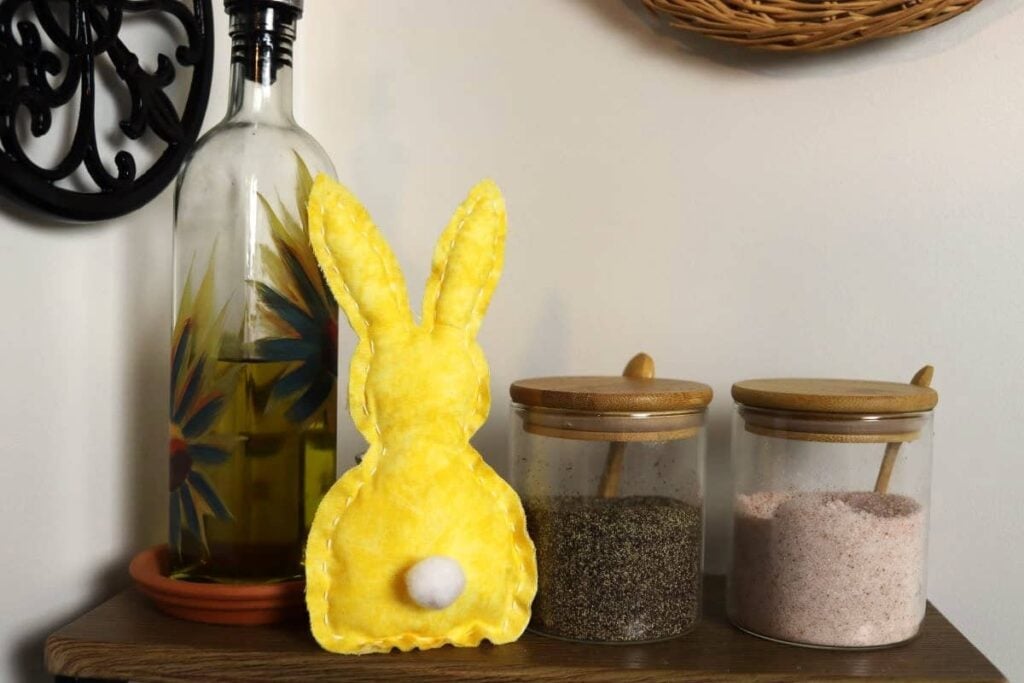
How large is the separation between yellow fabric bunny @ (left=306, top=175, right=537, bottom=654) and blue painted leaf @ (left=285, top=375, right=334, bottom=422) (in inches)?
2.5

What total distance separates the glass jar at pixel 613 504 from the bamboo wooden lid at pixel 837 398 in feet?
0.13

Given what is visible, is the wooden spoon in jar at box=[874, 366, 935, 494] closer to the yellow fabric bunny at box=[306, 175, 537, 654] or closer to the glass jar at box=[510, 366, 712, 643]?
the glass jar at box=[510, 366, 712, 643]

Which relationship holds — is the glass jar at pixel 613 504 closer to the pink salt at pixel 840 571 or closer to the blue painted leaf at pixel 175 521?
the pink salt at pixel 840 571

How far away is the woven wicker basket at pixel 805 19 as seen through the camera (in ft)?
2.44

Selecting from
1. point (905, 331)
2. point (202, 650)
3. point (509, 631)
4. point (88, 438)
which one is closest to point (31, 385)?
point (88, 438)

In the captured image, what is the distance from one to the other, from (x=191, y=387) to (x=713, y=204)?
45cm

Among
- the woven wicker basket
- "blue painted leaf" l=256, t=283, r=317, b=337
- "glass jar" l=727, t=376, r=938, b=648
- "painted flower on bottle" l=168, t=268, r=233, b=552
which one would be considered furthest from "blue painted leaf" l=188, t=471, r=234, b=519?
the woven wicker basket

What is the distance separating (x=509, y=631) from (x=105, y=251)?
0.39 metres

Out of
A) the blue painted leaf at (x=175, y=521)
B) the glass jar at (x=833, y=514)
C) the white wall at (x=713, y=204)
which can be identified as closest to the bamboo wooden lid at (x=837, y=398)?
the glass jar at (x=833, y=514)

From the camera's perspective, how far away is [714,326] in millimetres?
817

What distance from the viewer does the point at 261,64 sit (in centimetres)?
66

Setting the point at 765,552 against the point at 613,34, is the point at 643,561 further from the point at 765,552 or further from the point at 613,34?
the point at 613,34

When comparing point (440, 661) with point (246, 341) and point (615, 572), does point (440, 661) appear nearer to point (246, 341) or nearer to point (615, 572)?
point (615, 572)

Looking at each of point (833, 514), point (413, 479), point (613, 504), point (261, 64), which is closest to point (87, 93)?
point (261, 64)
